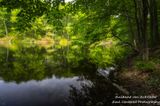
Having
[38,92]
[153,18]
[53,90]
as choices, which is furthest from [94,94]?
[153,18]

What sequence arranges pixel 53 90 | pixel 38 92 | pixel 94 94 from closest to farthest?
pixel 94 94 < pixel 38 92 < pixel 53 90

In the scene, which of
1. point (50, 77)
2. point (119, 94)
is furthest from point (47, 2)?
point (50, 77)

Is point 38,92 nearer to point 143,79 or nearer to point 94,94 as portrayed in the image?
point 94,94

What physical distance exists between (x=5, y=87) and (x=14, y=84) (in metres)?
0.68

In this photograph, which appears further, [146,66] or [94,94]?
[146,66]

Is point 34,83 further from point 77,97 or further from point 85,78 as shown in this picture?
point 77,97

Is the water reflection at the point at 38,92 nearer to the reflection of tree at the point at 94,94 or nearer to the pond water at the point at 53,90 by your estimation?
the pond water at the point at 53,90

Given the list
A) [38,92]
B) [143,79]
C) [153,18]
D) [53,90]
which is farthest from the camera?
[153,18]

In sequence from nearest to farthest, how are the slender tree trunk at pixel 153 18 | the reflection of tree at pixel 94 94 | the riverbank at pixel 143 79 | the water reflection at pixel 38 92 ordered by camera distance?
the riverbank at pixel 143 79
the reflection of tree at pixel 94 94
the water reflection at pixel 38 92
the slender tree trunk at pixel 153 18

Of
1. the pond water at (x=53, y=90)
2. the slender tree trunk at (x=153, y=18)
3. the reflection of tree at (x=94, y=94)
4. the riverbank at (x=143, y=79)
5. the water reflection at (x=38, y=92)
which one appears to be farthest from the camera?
the slender tree trunk at (x=153, y=18)

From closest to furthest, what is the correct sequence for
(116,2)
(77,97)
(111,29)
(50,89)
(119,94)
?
(119,94), (77,97), (50,89), (116,2), (111,29)

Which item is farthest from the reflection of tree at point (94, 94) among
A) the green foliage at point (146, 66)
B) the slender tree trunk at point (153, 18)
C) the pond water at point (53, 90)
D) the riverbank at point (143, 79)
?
the slender tree trunk at point (153, 18)

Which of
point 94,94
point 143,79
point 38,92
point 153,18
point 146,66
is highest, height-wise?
point 153,18

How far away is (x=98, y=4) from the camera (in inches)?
575
